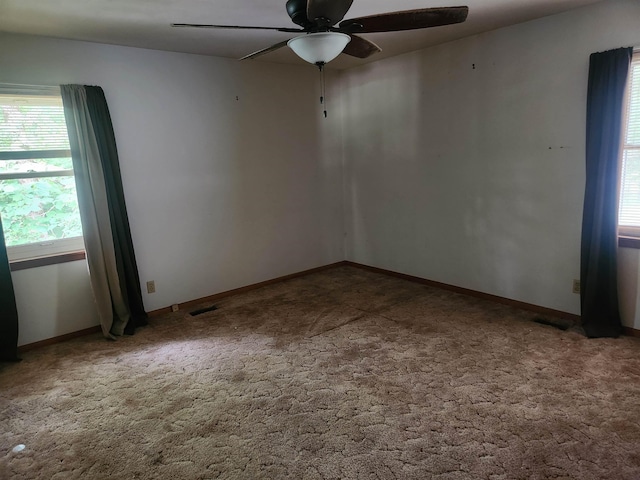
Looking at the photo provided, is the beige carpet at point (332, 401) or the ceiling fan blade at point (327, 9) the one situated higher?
the ceiling fan blade at point (327, 9)

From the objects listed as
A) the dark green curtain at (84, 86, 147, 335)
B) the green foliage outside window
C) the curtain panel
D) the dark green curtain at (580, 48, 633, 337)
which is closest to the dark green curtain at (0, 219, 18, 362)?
the green foliage outside window

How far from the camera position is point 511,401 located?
7.82 ft

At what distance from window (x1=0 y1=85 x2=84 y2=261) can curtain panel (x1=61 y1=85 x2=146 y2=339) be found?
18 centimetres

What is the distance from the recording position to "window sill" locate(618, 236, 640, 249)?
9.96 feet

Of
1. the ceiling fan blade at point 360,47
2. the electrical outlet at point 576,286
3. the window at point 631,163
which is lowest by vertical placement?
the electrical outlet at point 576,286

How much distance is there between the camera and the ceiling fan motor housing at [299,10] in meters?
1.88

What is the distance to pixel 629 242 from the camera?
3068mm

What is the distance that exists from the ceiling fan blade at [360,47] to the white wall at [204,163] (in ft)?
6.64

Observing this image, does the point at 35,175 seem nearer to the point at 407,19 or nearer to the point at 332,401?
the point at 332,401

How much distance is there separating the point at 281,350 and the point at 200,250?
1.62 metres

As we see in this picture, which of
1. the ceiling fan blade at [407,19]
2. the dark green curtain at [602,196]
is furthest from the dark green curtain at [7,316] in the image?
the dark green curtain at [602,196]

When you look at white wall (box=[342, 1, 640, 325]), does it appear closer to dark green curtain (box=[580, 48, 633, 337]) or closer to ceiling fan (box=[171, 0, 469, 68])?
dark green curtain (box=[580, 48, 633, 337])

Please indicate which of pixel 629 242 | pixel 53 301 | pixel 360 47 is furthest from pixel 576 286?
pixel 53 301

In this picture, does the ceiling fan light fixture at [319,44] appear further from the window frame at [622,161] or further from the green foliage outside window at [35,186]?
the green foliage outside window at [35,186]
